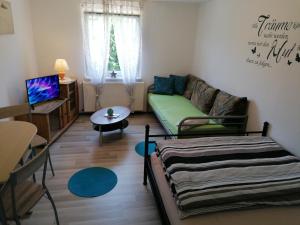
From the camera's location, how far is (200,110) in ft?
11.8

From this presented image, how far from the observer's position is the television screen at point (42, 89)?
3.16 metres

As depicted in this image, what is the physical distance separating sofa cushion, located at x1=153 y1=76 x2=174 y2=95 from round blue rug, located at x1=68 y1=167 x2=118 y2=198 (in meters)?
2.27

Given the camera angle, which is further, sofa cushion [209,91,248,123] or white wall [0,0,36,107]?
white wall [0,0,36,107]

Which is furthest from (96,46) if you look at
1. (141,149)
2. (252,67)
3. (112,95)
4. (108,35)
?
(252,67)

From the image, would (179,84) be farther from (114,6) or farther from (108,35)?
(114,6)

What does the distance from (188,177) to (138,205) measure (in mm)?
880

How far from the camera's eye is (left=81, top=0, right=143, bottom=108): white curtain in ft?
13.1

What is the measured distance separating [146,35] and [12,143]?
11.1 ft

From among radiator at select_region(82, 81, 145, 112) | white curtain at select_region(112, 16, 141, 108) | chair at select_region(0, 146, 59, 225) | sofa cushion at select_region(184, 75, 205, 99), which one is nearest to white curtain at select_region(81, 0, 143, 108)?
white curtain at select_region(112, 16, 141, 108)

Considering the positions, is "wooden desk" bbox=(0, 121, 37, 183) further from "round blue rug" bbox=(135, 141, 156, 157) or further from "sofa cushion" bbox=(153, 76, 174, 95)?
"sofa cushion" bbox=(153, 76, 174, 95)

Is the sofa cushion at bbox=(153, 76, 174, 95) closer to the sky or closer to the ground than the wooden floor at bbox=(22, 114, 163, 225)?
closer to the sky

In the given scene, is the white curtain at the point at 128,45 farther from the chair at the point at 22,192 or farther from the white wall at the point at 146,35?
the chair at the point at 22,192

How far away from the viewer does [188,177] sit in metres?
1.57

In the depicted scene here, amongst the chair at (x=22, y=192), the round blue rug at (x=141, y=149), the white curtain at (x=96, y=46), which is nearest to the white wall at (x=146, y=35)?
the white curtain at (x=96, y=46)
